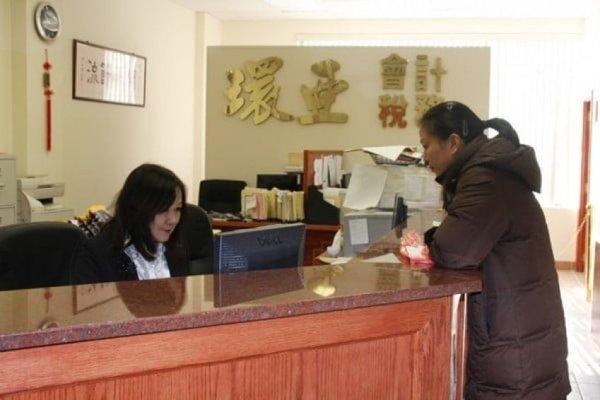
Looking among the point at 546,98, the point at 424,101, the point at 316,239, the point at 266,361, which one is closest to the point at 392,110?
the point at 424,101

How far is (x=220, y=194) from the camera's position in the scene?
283 inches

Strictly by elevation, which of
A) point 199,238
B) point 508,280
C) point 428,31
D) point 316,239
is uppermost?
point 428,31

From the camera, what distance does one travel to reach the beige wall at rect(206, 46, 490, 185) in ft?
23.5

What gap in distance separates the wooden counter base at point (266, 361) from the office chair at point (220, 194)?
5406 millimetres

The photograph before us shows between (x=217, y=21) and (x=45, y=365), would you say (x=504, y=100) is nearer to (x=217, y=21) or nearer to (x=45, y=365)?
(x=217, y=21)

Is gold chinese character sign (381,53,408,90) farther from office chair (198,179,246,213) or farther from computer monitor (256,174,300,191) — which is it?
office chair (198,179,246,213)

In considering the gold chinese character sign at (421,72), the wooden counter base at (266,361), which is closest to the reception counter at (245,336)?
the wooden counter base at (266,361)

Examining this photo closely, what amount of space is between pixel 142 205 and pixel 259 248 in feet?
2.74

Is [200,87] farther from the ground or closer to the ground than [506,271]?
farther from the ground

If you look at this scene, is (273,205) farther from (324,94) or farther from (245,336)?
(245,336)

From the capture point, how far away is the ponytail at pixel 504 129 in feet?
7.31

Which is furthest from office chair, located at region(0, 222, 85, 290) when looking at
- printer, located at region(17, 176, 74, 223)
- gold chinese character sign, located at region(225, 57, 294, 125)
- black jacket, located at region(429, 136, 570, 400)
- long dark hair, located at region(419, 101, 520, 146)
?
gold chinese character sign, located at region(225, 57, 294, 125)

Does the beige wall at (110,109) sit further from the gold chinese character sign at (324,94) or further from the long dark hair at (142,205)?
the long dark hair at (142,205)

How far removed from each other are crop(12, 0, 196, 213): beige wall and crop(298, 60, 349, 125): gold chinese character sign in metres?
2.00
